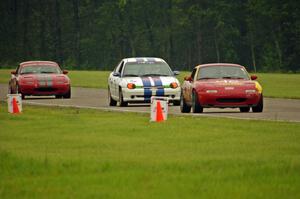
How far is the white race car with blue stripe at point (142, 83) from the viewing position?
104 ft

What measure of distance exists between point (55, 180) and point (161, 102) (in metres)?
10.6

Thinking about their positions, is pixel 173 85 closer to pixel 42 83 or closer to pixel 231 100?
pixel 231 100

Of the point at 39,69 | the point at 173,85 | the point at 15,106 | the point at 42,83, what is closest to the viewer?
the point at 15,106

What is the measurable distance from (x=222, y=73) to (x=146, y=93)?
388 cm

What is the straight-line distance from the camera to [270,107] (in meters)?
30.8

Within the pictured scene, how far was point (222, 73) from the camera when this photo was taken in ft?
92.6

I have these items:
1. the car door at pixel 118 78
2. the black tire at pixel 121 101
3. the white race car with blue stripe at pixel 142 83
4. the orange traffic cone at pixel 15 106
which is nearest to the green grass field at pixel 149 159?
the orange traffic cone at pixel 15 106

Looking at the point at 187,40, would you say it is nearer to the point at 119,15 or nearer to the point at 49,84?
the point at 119,15

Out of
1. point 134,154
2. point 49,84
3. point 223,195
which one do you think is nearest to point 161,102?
point 134,154

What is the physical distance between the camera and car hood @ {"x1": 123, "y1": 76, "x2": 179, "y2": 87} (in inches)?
1243

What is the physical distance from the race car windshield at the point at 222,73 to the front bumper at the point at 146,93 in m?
3.38

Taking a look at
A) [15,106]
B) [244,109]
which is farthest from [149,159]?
[244,109]

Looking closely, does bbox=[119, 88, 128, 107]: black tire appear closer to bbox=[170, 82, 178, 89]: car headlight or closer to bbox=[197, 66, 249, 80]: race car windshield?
bbox=[170, 82, 178, 89]: car headlight

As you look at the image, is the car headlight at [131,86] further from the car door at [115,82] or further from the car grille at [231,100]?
the car grille at [231,100]
